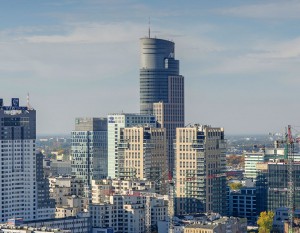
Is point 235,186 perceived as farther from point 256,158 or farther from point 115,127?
point 115,127

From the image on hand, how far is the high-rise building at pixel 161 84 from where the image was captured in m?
166

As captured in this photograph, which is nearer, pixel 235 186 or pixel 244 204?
pixel 244 204

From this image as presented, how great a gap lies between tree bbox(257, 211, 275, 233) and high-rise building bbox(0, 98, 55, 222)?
20.4 m

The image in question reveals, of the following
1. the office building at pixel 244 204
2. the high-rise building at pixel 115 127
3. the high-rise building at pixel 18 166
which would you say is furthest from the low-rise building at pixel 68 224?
the high-rise building at pixel 115 127

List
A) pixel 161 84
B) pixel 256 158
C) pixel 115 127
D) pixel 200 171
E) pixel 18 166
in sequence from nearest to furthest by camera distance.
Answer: pixel 18 166, pixel 200 171, pixel 115 127, pixel 256 158, pixel 161 84

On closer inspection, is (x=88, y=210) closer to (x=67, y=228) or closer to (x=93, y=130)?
(x=67, y=228)

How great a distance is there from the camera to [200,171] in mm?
113562

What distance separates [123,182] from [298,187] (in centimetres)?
1933

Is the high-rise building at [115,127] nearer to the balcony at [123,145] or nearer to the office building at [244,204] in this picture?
the balcony at [123,145]

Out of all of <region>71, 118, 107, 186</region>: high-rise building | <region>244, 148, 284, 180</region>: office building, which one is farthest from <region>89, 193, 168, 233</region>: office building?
<region>71, 118, 107, 186</region>: high-rise building

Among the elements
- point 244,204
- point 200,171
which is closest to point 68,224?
point 200,171

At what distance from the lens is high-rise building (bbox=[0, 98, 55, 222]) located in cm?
10619

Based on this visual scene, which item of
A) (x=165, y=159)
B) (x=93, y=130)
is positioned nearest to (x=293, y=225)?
(x=165, y=159)

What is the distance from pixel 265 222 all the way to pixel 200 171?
1068cm
